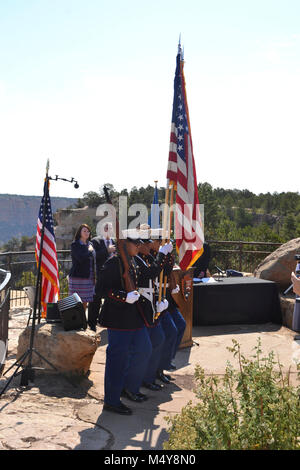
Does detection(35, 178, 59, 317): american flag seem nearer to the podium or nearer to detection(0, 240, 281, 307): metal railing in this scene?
the podium

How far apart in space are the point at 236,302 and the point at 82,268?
308cm

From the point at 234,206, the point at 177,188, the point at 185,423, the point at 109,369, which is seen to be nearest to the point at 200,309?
the point at 177,188

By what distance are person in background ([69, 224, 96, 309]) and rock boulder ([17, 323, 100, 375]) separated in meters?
2.03

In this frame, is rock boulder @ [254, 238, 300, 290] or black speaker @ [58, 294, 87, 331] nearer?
black speaker @ [58, 294, 87, 331]

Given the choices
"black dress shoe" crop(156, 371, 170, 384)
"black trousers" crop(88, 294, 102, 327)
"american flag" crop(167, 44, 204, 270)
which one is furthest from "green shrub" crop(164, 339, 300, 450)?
"black trousers" crop(88, 294, 102, 327)

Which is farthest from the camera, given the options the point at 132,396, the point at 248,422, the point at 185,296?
the point at 185,296

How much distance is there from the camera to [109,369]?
A: 197 inches

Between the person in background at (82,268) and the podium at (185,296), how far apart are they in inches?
58.7

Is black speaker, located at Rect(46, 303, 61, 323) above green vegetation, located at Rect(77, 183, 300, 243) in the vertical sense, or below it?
below

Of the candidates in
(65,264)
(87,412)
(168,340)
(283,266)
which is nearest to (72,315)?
(168,340)

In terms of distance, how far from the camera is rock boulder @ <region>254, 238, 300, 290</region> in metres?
9.43

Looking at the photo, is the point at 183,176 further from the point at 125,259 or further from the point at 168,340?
the point at 168,340

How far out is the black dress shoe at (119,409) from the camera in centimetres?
490

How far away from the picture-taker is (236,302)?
9180 mm
